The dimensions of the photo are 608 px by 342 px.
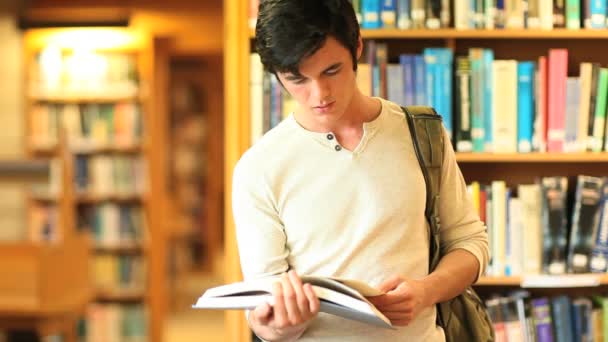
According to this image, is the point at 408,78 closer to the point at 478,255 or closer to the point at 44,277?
the point at 478,255

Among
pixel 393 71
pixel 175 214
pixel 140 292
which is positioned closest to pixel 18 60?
pixel 140 292

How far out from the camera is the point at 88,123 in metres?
6.45

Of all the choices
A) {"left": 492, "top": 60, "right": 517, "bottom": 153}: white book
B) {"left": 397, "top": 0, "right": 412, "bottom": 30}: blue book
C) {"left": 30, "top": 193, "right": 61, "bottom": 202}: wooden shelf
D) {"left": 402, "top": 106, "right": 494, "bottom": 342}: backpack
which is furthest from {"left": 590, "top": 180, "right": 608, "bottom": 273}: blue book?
{"left": 30, "top": 193, "right": 61, "bottom": 202}: wooden shelf

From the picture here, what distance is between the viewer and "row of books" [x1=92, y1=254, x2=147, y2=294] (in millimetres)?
6473

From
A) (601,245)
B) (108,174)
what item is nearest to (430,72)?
(601,245)

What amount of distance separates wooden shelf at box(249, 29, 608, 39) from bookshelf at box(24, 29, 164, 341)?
3.93 meters

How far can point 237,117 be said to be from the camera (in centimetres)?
264

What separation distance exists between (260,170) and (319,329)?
0.30 m

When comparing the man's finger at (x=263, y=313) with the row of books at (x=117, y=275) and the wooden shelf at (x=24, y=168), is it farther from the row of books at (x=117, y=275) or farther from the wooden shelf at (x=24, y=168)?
the row of books at (x=117, y=275)

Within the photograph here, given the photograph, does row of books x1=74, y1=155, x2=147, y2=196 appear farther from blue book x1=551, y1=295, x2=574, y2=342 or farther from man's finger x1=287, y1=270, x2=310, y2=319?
man's finger x1=287, y1=270, x2=310, y2=319

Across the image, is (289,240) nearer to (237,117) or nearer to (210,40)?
(237,117)

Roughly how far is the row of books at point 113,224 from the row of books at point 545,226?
4196 millimetres

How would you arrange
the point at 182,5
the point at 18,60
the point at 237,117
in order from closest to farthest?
the point at 237,117, the point at 18,60, the point at 182,5

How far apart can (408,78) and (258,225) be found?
4.09 feet
